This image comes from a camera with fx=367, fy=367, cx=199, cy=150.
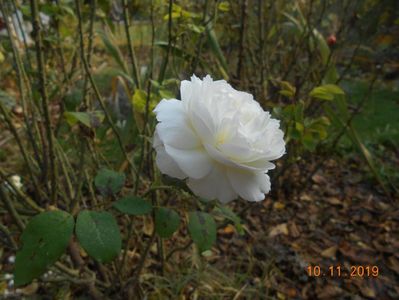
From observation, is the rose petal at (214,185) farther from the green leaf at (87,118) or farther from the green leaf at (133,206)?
the green leaf at (87,118)

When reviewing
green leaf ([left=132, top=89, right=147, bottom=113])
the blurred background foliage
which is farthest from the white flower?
green leaf ([left=132, top=89, right=147, bottom=113])

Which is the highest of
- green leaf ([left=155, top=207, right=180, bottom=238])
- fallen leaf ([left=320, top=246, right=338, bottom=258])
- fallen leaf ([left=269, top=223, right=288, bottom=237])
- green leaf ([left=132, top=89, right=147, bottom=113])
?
green leaf ([left=132, top=89, right=147, bottom=113])

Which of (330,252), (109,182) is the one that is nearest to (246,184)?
(109,182)

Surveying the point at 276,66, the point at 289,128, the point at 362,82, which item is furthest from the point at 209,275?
the point at 362,82

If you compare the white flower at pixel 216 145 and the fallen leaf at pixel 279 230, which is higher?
the white flower at pixel 216 145

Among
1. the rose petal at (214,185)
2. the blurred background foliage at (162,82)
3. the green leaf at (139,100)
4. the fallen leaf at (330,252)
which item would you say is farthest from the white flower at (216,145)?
the fallen leaf at (330,252)

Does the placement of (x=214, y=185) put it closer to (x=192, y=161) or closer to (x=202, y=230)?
(x=192, y=161)

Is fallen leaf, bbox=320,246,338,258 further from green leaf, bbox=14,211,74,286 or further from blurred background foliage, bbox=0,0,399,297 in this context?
green leaf, bbox=14,211,74,286
